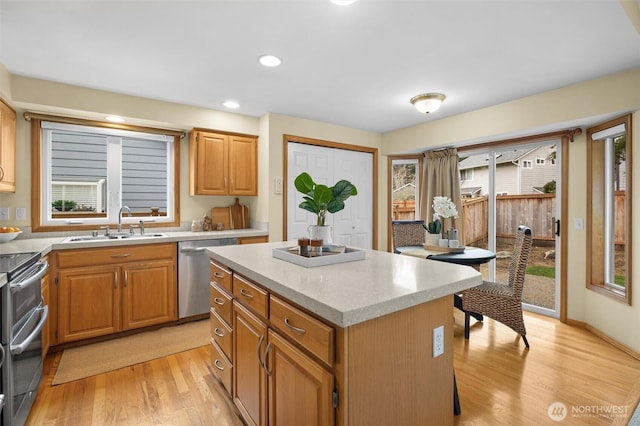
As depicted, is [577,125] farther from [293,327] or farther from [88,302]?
[88,302]

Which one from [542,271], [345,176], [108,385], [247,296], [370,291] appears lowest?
[108,385]

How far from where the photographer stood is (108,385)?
2236mm

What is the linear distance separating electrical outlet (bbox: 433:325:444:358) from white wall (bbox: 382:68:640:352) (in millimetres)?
2499

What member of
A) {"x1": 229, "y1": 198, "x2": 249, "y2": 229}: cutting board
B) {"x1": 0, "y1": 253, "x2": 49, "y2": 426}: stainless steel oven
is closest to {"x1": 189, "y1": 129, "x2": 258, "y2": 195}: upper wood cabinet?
{"x1": 229, "y1": 198, "x2": 249, "y2": 229}: cutting board

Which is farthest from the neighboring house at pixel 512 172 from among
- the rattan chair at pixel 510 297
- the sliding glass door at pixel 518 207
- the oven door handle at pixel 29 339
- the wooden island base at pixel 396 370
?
the oven door handle at pixel 29 339

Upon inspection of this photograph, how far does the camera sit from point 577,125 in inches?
124

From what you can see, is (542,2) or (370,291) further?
Result: (542,2)

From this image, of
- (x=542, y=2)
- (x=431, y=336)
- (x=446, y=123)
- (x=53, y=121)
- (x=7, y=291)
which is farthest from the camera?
(x=446, y=123)

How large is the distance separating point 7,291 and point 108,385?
1046 mm

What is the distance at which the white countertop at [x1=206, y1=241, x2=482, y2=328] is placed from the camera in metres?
1.07

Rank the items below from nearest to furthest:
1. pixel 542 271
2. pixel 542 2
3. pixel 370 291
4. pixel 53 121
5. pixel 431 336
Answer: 1. pixel 370 291
2. pixel 431 336
3. pixel 542 2
4. pixel 53 121
5. pixel 542 271

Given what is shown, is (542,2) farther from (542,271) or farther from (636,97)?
(542,271)

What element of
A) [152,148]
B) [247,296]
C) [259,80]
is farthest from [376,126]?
[247,296]

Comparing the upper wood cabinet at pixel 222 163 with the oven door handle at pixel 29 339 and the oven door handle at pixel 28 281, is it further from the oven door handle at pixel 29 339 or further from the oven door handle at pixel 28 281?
the oven door handle at pixel 29 339
